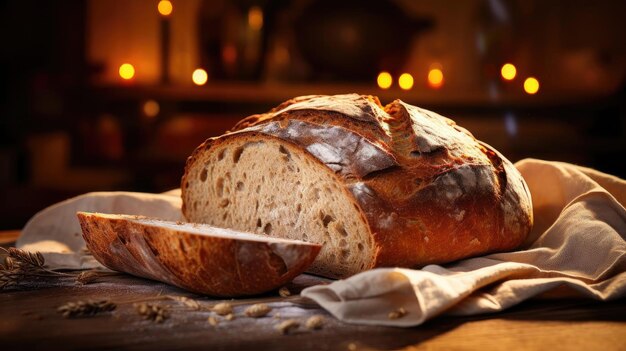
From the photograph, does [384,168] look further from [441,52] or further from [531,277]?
[441,52]

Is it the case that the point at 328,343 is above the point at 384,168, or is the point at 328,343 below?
below

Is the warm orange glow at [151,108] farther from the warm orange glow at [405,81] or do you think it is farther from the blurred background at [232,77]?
the warm orange glow at [405,81]

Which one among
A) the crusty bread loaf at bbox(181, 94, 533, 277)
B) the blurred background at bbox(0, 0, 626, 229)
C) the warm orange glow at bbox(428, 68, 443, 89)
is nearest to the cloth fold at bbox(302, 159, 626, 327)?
the crusty bread loaf at bbox(181, 94, 533, 277)

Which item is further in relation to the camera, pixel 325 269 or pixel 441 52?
pixel 441 52

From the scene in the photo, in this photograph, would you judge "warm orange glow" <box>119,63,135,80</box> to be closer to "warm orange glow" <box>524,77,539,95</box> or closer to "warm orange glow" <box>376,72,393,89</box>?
"warm orange glow" <box>376,72,393,89</box>

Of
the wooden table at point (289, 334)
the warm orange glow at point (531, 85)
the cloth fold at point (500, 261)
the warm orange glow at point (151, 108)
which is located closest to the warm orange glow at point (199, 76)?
the warm orange glow at point (151, 108)

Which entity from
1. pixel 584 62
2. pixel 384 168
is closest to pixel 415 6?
pixel 584 62

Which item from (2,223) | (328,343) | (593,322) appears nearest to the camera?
(328,343)
